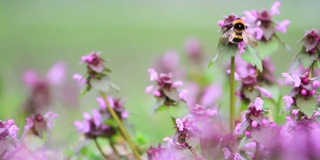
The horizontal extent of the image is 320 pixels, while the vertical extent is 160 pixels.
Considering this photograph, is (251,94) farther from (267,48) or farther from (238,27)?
(238,27)

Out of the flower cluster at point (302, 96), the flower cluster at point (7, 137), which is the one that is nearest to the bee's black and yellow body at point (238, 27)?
the flower cluster at point (302, 96)

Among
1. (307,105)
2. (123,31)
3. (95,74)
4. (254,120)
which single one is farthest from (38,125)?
(123,31)

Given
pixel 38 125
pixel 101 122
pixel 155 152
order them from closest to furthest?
pixel 155 152 < pixel 38 125 < pixel 101 122

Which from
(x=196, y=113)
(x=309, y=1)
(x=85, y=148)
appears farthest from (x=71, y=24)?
(x=196, y=113)

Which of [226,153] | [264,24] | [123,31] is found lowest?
[226,153]

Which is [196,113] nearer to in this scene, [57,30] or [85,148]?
[85,148]

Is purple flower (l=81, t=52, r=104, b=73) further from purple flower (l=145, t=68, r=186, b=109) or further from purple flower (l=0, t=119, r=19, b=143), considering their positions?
purple flower (l=0, t=119, r=19, b=143)

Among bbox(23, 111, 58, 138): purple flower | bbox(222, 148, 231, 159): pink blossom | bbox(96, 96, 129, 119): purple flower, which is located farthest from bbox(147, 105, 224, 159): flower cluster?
bbox(96, 96, 129, 119): purple flower
